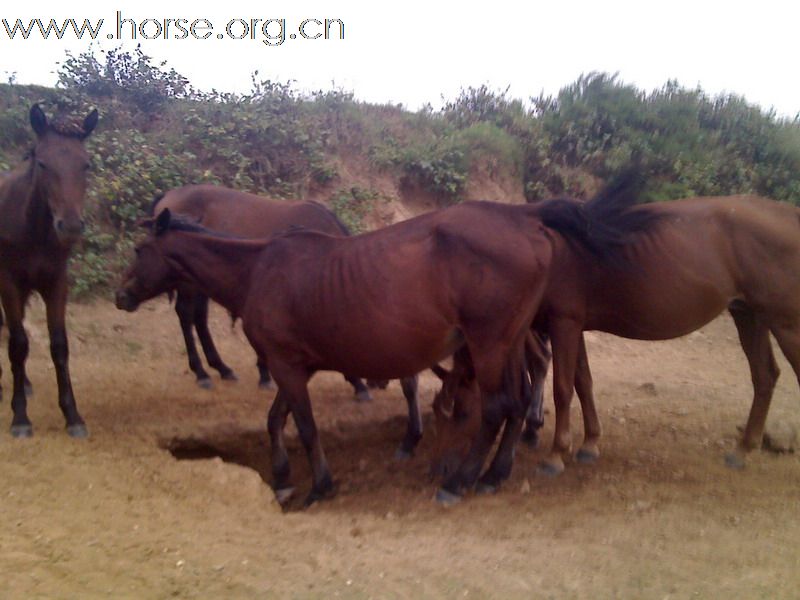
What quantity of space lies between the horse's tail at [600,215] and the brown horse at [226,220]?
3.00m

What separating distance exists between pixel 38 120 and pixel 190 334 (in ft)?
9.77

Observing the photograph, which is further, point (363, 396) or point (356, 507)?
point (363, 396)

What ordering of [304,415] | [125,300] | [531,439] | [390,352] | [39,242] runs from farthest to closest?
[531,439] < [125,300] < [39,242] < [304,415] < [390,352]

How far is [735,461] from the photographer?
5188 mm


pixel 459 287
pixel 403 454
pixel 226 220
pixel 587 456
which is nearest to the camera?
pixel 459 287

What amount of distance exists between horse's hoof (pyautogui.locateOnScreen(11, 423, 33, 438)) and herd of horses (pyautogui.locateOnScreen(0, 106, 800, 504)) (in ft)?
0.07

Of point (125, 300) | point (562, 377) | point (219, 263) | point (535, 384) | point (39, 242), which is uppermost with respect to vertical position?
point (39, 242)

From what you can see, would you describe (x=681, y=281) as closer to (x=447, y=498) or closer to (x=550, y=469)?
(x=550, y=469)

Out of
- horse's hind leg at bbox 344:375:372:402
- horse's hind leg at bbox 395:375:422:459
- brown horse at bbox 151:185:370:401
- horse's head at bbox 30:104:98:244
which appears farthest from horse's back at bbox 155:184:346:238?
horse's head at bbox 30:104:98:244

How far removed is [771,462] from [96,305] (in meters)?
7.90

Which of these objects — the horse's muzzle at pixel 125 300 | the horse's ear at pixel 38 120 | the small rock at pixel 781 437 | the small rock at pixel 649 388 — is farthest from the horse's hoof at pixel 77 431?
the small rock at pixel 649 388

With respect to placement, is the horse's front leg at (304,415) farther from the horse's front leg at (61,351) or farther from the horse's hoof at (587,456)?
the horse's hoof at (587,456)

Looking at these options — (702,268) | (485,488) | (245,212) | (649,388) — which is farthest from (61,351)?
(649,388)

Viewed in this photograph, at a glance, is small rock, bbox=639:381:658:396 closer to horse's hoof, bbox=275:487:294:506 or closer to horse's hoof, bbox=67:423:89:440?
horse's hoof, bbox=275:487:294:506
